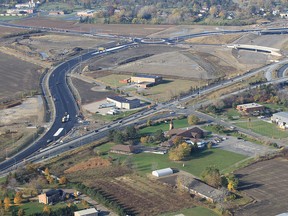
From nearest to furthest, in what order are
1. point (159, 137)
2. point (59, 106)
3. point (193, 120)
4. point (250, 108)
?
point (159, 137)
point (193, 120)
point (250, 108)
point (59, 106)

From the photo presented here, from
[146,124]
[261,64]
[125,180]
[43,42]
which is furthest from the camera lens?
[43,42]

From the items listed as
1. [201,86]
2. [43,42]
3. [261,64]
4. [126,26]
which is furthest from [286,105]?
[126,26]

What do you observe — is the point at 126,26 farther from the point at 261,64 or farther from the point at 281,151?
the point at 281,151

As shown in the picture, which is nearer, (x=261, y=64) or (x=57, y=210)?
(x=57, y=210)

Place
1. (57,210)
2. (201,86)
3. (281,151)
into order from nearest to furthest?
(57,210) → (281,151) → (201,86)

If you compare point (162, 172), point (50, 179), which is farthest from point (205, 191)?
point (50, 179)

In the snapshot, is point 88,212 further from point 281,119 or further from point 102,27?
point 102,27

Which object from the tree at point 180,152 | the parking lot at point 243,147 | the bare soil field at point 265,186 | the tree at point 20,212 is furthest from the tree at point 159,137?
the tree at point 20,212
